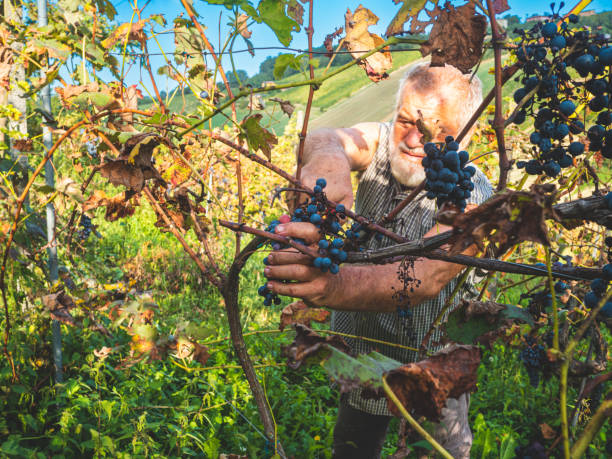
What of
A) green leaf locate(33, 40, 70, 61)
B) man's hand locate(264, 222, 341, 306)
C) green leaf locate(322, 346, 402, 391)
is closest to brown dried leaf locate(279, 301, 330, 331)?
man's hand locate(264, 222, 341, 306)

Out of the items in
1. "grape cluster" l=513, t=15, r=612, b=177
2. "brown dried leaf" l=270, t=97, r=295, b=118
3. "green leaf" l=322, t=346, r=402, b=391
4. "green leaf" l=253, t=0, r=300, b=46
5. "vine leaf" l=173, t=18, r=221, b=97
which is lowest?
"green leaf" l=322, t=346, r=402, b=391

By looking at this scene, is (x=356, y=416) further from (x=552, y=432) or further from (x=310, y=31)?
(x=310, y=31)

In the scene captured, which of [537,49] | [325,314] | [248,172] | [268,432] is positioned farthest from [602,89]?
[248,172]

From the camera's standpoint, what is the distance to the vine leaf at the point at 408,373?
613 millimetres

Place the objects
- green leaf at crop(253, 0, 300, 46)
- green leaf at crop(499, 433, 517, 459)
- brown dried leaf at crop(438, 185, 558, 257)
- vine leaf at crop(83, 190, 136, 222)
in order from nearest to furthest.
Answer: brown dried leaf at crop(438, 185, 558, 257) < green leaf at crop(253, 0, 300, 46) < vine leaf at crop(83, 190, 136, 222) < green leaf at crop(499, 433, 517, 459)

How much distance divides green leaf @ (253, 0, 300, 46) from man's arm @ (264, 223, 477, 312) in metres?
0.46

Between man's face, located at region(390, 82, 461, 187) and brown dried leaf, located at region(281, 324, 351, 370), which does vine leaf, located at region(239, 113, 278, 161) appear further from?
man's face, located at region(390, 82, 461, 187)

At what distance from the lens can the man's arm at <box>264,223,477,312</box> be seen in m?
0.98

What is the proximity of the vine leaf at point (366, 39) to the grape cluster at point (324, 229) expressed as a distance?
36 cm

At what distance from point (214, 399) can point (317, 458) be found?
0.77 metres

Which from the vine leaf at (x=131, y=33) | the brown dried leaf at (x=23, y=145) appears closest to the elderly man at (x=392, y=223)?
the vine leaf at (x=131, y=33)

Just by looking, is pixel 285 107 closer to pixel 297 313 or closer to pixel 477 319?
pixel 297 313

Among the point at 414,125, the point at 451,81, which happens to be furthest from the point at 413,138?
the point at 451,81

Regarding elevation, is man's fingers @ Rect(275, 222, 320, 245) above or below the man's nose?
below
